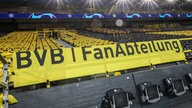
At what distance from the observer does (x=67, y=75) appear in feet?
12.9

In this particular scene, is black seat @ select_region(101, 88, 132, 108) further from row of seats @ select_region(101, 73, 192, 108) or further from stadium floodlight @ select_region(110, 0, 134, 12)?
stadium floodlight @ select_region(110, 0, 134, 12)

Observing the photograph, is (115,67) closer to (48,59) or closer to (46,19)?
(48,59)

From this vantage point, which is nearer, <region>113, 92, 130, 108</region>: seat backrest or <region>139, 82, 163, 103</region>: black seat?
<region>113, 92, 130, 108</region>: seat backrest

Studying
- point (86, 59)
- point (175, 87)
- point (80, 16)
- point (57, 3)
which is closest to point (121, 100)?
point (86, 59)

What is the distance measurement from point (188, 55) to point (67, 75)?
438 cm

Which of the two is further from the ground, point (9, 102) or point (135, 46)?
point (135, 46)

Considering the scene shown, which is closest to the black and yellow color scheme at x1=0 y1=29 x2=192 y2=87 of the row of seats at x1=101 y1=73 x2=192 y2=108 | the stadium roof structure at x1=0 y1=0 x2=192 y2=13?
the row of seats at x1=101 y1=73 x2=192 y2=108

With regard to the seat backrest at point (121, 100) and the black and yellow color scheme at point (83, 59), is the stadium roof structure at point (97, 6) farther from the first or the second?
the seat backrest at point (121, 100)

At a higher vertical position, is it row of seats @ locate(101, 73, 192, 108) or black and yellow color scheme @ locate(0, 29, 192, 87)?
black and yellow color scheme @ locate(0, 29, 192, 87)

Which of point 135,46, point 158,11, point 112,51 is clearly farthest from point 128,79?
point 158,11

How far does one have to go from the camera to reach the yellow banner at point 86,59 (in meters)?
3.70

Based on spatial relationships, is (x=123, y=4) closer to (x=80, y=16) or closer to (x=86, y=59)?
(x=80, y=16)

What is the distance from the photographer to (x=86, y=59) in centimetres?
433

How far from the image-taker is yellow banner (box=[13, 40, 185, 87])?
370 centimetres
